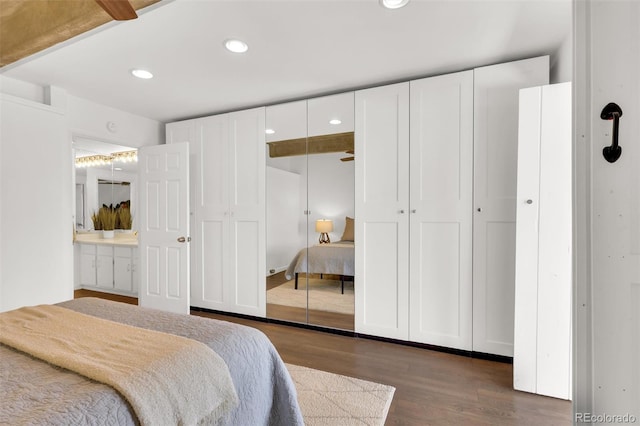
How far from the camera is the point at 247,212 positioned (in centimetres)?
341

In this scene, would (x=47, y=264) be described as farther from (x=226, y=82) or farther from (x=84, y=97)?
(x=226, y=82)

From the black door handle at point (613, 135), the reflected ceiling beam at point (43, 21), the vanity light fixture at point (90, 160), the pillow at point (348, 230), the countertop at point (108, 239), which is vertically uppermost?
the reflected ceiling beam at point (43, 21)

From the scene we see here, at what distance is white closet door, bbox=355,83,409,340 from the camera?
2.73 metres

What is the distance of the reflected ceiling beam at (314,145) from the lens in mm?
2967

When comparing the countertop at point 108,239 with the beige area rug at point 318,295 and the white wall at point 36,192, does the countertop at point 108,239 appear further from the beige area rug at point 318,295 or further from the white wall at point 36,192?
the beige area rug at point 318,295

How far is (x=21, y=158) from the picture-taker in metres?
2.58

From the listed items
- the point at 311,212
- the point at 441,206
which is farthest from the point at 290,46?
the point at 441,206

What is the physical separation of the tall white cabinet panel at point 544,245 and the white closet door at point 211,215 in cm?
283

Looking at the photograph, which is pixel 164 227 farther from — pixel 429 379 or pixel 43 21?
pixel 429 379

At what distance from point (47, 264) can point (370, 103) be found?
3.29 metres

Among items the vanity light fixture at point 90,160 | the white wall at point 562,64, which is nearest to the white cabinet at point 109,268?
the vanity light fixture at point 90,160

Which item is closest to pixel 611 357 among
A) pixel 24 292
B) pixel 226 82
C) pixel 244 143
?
pixel 226 82

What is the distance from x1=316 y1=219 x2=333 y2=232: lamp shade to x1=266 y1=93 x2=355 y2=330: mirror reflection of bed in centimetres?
1

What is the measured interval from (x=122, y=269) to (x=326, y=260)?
3378mm
